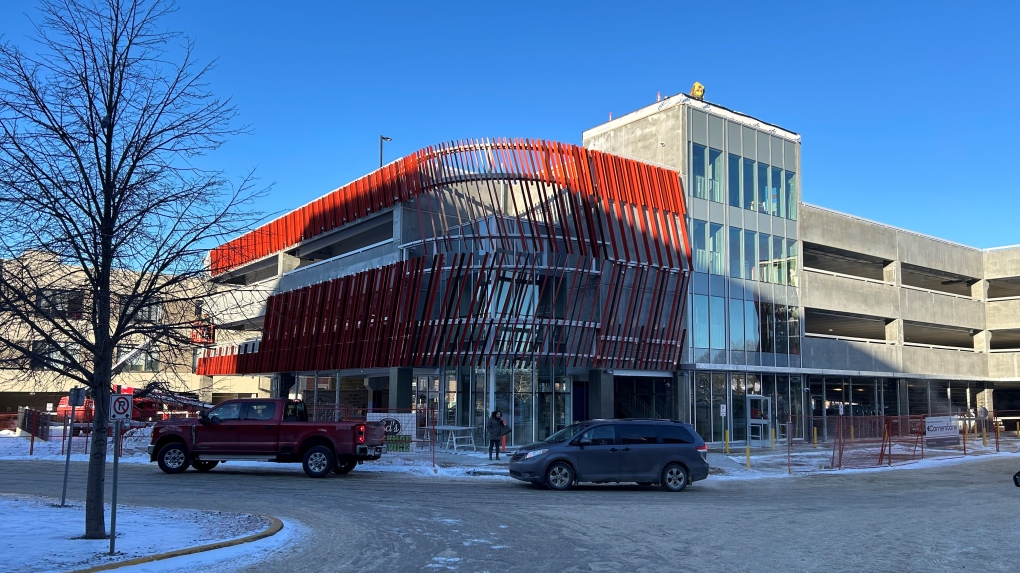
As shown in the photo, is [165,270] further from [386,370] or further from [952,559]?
[386,370]

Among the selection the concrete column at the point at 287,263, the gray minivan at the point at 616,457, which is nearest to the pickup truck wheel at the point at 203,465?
the gray minivan at the point at 616,457

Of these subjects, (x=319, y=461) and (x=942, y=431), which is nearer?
(x=319, y=461)

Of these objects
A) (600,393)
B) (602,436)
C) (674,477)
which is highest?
(600,393)

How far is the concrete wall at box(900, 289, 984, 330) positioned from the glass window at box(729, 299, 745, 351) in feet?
43.0

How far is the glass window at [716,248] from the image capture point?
35.7m

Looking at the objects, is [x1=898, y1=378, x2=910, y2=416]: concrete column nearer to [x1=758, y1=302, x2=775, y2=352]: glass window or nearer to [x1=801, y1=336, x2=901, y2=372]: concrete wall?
[x1=801, y1=336, x2=901, y2=372]: concrete wall

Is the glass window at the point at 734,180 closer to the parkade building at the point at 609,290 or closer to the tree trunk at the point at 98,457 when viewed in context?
the parkade building at the point at 609,290

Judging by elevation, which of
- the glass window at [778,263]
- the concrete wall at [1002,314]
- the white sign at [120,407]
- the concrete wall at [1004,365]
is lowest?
the white sign at [120,407]

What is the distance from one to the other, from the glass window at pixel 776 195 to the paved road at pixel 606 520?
60.9 ft

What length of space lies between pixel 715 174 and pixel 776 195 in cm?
436

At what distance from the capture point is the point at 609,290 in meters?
31.8

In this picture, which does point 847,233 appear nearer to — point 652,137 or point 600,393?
point 652,137

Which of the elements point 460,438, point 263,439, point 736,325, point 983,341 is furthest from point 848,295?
point 263,439

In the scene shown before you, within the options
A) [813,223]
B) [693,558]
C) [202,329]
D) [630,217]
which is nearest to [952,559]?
[693,558]
